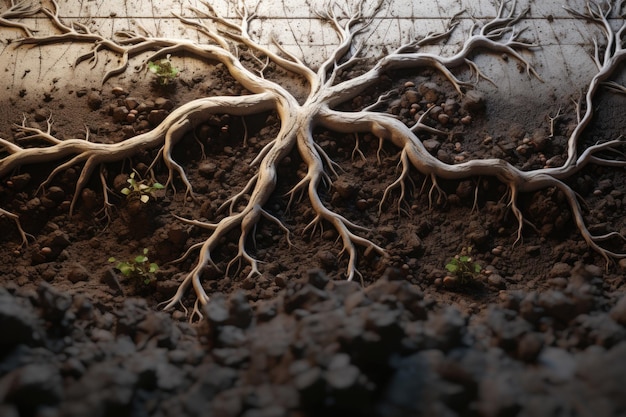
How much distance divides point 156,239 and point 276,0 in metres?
2.18

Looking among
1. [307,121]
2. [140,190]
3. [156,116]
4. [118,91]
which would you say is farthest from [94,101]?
[307,121]

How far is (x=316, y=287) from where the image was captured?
7.72ft

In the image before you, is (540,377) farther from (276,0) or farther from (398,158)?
(276,0)

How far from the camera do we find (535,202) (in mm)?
3686

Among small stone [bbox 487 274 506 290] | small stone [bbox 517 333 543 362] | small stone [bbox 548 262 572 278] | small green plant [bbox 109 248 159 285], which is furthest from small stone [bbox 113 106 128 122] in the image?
small stone [bbox 517 333 543 362]

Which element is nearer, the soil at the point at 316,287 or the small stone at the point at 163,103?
the soil at the point at 316,287

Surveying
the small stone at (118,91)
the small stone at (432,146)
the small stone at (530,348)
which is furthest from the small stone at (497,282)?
the small stone at (118,91)

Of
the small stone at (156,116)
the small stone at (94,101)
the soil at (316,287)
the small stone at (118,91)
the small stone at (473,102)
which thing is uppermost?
the small stone at (473,102)

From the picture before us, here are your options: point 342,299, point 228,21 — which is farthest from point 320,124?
point 342,299

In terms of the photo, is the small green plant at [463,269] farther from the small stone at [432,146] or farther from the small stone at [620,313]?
the small stone at [620,313]

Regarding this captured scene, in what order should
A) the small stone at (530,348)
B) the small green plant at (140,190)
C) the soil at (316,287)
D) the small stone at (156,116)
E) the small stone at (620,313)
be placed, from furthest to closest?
Result: the small stone at (156,116)
the small green plant at (140,190)
the small stone at (620,313)
the small stone at (530,348)
the soil at (316,287)

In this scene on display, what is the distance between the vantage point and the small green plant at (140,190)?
352cm

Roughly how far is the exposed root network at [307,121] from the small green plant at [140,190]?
16 centimetres

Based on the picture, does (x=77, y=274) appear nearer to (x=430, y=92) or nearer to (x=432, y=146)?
(x=432, y=146)
